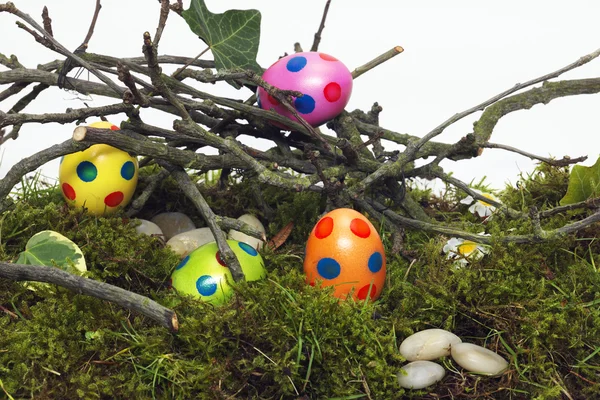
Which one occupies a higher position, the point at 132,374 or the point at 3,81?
the point at 3,81

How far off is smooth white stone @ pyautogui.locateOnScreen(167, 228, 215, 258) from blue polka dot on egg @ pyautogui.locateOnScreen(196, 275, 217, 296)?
15.2 inches

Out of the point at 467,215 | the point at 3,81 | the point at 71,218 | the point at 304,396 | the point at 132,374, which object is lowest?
the point at 132,374

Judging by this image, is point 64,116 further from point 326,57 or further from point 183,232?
point 326,57

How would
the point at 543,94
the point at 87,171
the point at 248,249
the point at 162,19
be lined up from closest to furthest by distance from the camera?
the point at 162,19 < the point at 248,249 < the point at 87,171 < the point at 543,94

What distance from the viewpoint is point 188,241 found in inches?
115

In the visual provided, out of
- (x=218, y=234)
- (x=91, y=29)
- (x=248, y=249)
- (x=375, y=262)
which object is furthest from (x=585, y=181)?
(x=91, y=29)

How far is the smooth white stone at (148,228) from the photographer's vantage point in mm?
3029

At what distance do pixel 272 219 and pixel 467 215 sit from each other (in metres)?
0.95

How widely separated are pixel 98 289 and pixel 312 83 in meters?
1.27

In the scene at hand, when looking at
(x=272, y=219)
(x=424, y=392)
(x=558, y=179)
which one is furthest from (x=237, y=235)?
(x=558, y=179)

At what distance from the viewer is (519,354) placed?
229 cm

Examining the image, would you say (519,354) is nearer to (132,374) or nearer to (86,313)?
(132,374)

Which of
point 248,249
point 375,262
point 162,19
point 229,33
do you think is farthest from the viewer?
point 229,33

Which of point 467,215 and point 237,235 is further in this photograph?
point 467,215
